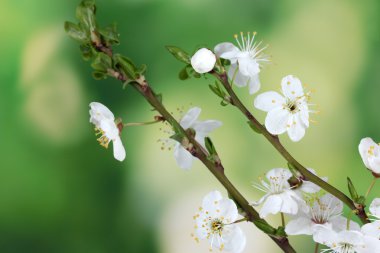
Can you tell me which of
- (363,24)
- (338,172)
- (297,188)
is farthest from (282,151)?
(363,24)

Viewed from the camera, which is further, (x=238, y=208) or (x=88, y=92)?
(x=88, y=92)

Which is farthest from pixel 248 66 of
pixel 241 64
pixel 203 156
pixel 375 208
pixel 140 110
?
pixel 140 110

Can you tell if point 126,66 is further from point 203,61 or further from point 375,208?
point 375,208

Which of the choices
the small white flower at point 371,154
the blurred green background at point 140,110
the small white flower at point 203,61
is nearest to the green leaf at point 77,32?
the small white flower at point 203,61

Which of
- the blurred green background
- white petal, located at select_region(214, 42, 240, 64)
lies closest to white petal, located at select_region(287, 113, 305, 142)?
white petal, located at select_region(214, 42, 240, 64)

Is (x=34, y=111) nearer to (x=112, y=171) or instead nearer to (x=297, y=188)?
(x=112, y=171)

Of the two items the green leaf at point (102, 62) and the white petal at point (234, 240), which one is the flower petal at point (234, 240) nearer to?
the white petal at point (234, 240)

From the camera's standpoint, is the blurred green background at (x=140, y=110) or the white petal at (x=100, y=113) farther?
the blurred green background at (x=140, y=110)
